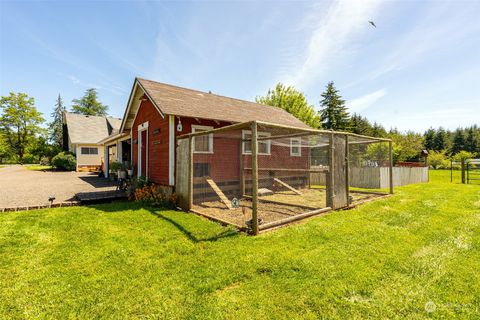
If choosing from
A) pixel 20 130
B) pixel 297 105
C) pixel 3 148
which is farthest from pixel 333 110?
pixel 3 148

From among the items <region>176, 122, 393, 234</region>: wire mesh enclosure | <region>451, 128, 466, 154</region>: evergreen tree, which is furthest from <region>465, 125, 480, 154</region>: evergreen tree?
<region>176, 122, 393, 234</region>: wire mesh enclosure

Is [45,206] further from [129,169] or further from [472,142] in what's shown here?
[472,142]

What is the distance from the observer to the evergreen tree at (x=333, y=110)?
3694cm

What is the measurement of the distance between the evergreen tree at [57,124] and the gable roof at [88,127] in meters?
28.2

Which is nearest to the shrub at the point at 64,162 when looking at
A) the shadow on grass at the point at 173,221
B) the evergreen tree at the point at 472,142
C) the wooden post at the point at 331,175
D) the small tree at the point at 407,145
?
the shadow on grass at the point at 173,221

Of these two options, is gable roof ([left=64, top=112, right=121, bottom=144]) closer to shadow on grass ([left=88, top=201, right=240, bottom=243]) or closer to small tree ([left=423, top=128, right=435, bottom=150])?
shadow on grass ([left=88, top=201, right=240, bottom=243])

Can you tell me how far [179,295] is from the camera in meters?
2.58

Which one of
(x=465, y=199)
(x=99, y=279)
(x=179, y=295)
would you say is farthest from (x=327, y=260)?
(x=465, y=199)

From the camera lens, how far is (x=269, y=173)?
9398 millimetres

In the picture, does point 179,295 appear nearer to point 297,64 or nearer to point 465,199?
point 465,199

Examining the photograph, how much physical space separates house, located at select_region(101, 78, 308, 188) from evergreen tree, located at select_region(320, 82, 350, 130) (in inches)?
1097

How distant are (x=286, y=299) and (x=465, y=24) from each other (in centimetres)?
956

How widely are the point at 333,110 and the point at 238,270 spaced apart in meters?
38.7

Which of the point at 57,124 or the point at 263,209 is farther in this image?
the point at 57,124
